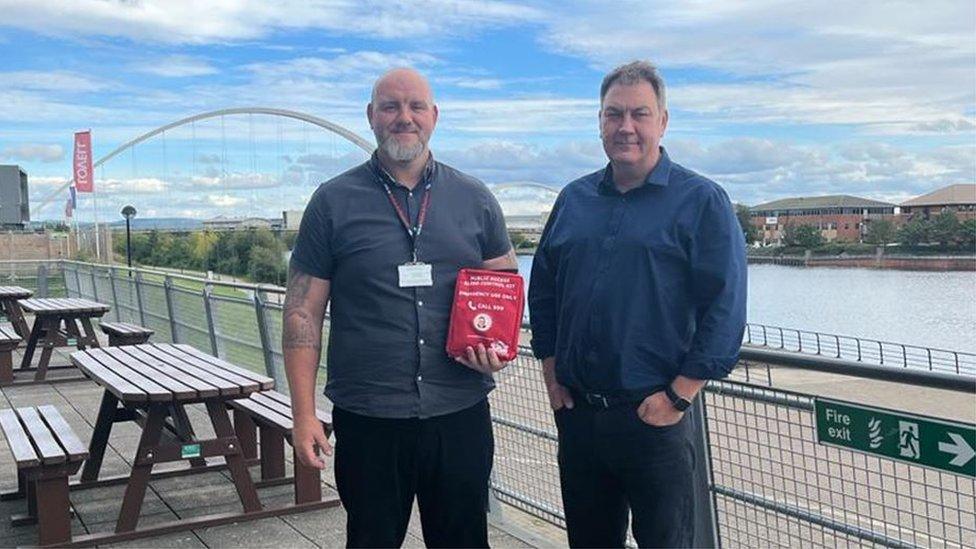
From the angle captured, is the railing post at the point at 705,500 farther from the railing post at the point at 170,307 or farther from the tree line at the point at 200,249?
the tree line at the point at 200,249

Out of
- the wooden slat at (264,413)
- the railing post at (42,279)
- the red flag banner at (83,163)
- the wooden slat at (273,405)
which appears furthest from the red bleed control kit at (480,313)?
the red flag banner at (83,163)

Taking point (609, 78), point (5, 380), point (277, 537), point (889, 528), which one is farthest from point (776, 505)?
point (5, 380)

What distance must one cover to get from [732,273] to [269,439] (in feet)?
11.9

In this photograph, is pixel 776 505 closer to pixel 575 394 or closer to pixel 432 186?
pixel 575 394

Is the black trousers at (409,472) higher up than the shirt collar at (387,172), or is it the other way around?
the shirt collar at (387,172)

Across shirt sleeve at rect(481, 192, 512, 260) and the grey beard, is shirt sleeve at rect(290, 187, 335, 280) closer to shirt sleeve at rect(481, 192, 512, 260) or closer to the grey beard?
the grey beard

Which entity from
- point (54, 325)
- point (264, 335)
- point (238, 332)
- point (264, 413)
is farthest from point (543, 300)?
point (54, 325)

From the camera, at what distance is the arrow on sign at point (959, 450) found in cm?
250

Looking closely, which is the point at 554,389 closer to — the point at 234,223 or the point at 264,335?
the point at 264,335

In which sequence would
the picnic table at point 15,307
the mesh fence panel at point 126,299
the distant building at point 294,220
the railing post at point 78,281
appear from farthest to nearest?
the railing post at point 78,281, the mesh fence panel at point 126,299, the picnic table at point 15,307, the distant building at point 294,220

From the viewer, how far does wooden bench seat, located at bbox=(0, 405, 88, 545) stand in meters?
4.31

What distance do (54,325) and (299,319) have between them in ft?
25.7

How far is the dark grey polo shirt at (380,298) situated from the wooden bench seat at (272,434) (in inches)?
63.3

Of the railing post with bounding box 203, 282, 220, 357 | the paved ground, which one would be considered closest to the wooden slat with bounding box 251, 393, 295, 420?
the paved ground
